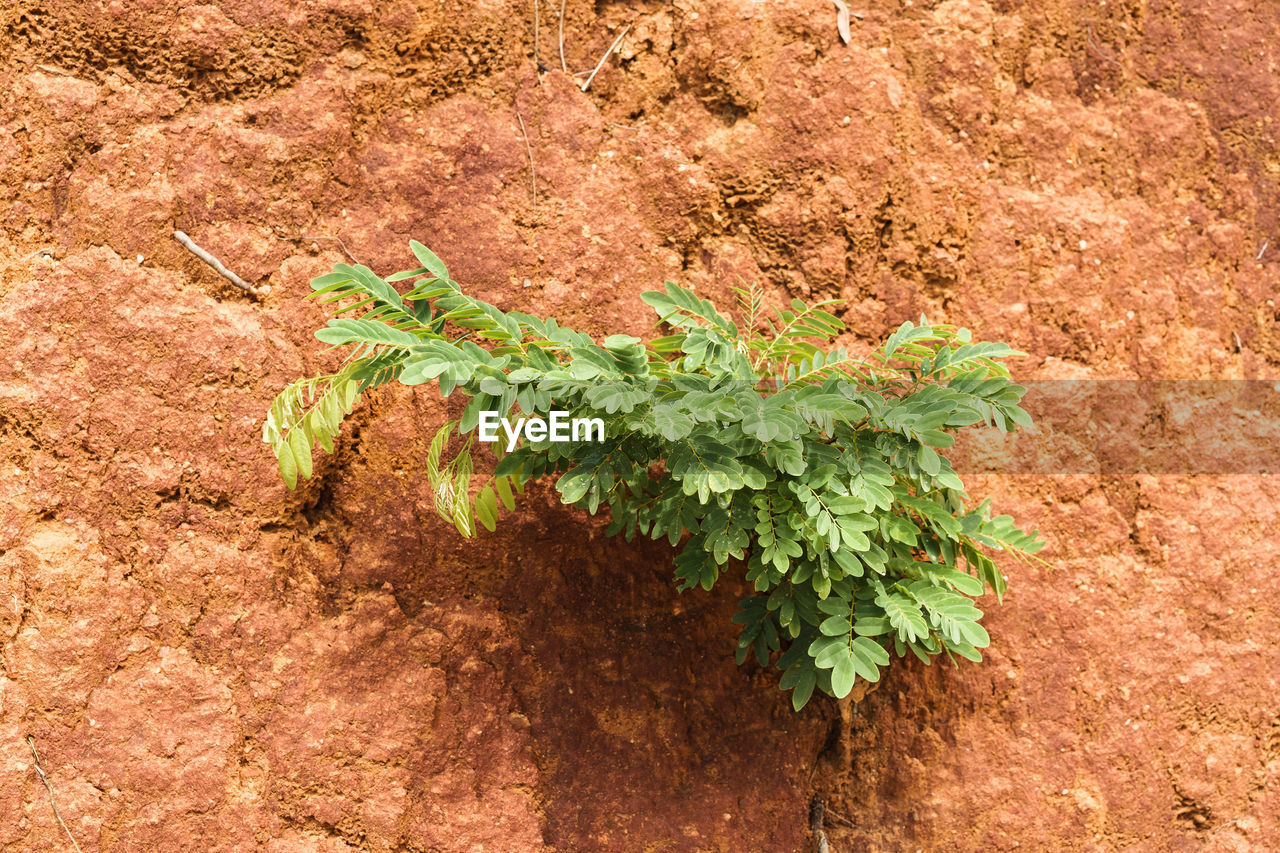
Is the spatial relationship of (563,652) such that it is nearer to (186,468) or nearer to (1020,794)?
(186,468)

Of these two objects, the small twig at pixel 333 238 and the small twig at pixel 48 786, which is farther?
the small twig at pixel 333 238

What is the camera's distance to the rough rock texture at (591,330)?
249 centimetres

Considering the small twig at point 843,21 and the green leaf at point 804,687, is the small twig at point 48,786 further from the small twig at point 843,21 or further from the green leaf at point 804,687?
the small twig at point 843,21

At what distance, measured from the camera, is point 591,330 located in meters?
2.71

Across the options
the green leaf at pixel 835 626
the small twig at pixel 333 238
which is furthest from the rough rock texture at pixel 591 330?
the green leaf at pixel 835 626

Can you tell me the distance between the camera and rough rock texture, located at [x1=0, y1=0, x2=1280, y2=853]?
98.0 inches

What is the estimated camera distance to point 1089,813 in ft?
8.91

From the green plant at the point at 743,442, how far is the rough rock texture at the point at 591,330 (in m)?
0.39

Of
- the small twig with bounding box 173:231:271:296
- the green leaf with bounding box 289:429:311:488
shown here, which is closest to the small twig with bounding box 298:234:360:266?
the small twig with bounding box 173:231:271:296

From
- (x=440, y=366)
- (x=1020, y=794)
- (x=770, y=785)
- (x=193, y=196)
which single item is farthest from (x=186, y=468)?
(x=1020, y=794)

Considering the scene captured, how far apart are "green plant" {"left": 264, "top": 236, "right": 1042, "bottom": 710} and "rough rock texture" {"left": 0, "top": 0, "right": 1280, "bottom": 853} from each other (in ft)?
1.29

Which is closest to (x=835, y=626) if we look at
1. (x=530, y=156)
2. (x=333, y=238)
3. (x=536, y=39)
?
(x=530, y=156)

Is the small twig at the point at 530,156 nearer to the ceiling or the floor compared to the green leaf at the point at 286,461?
nearer to the ceiling

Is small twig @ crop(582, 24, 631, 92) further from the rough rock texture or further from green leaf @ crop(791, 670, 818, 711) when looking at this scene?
green leaf @ crop(791, 670, 818, 711)
